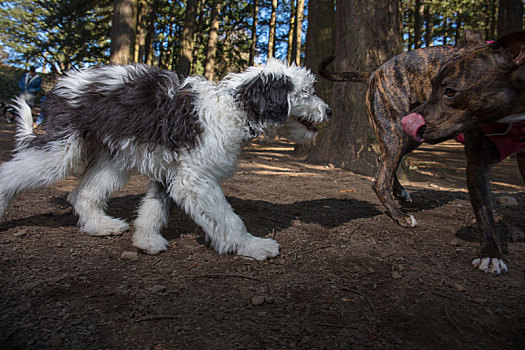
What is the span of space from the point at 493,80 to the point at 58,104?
383 cm

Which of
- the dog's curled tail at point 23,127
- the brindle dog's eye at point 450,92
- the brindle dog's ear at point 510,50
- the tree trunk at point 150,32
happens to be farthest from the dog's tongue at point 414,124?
the tree trunk at point 150,32

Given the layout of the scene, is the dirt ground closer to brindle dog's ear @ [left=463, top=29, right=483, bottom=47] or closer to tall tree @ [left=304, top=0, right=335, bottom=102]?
brindle dog's ear @ [left=463, top=29, right=483, bottom=47]

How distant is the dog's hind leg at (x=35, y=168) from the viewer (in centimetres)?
316

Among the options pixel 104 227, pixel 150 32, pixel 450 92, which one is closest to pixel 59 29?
pixel 150 32

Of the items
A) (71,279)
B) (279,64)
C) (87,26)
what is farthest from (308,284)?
(87,26)

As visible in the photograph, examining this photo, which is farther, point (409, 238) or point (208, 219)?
point (409, 238)

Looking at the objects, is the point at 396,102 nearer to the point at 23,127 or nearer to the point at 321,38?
the point at 23,127

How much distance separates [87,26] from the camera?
88.8ft

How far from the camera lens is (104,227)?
355cm

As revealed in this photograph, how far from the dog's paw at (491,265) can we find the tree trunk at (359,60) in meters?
3.93

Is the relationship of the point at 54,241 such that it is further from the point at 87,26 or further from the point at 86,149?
the point at 87,26

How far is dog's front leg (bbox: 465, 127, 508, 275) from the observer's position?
3094mm

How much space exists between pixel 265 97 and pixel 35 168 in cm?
220

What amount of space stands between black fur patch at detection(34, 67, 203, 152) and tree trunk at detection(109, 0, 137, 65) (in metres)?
5.45
